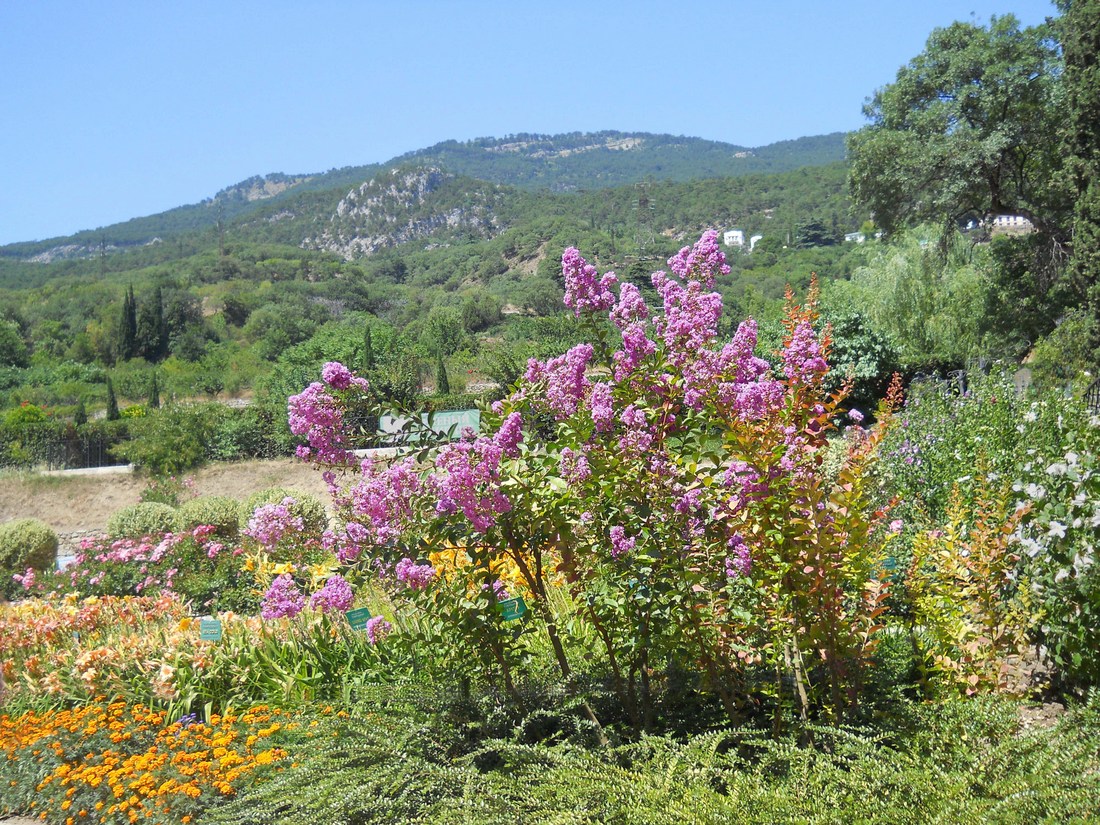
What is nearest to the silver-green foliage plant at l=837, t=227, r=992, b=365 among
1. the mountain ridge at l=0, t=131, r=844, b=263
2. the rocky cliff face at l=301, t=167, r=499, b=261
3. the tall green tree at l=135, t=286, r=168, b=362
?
the tall green tree at l=135, t=286, r=168, b=362

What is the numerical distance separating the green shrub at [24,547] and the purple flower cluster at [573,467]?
10.6m

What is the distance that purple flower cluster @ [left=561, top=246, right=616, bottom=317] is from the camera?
3.06 m

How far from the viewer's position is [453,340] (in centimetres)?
3934

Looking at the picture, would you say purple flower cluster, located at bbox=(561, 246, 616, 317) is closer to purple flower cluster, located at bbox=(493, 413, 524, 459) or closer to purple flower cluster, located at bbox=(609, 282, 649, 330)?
purple flower cluster, located at bbox=(609, 282, 649, 330)

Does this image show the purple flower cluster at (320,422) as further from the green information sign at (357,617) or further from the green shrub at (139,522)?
the green shrub at (139,522)

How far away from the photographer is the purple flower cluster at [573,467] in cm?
278

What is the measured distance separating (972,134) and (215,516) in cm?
1438

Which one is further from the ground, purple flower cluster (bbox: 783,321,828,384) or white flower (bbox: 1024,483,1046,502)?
purple flower cluster (bbox: 783,321,828,384)

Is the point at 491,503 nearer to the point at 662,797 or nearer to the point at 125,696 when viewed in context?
the point at 662,797

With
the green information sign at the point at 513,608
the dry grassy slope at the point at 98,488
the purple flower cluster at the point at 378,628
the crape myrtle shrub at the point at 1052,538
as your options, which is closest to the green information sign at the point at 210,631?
the purple flower cluster at the point at 378,628

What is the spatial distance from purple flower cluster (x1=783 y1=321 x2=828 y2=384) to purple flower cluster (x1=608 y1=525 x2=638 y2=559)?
791 millimetres

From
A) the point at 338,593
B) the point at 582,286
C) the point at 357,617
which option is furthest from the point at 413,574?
the point at 582,286

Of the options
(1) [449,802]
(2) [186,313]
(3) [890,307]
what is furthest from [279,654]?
(2) [186,313]

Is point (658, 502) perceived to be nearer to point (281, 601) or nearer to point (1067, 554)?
point (1067, 554)
